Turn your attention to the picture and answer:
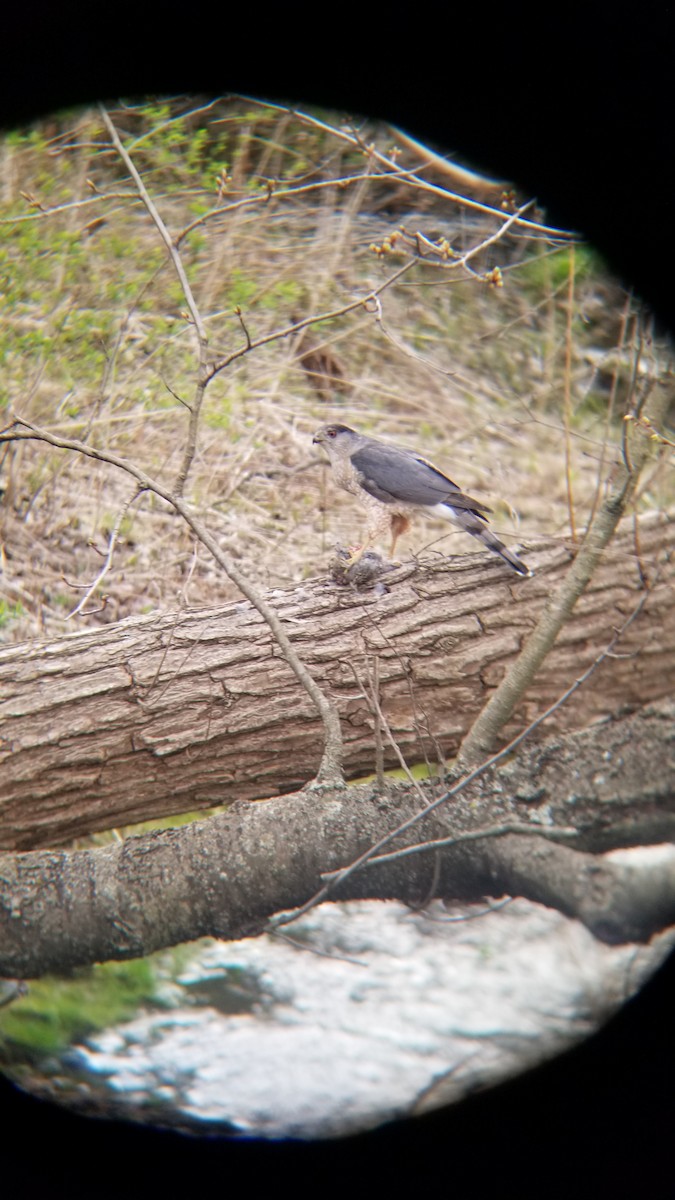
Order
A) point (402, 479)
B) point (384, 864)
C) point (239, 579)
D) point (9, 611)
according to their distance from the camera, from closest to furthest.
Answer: point (384, 864) < point (239, 579) < point (402, 479) < point (9, 611)

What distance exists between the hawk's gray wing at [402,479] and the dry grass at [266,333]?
30 mm

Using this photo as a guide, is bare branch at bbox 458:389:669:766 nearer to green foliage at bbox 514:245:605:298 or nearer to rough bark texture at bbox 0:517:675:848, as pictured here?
rough bark texture at bbox 0:517:675:848

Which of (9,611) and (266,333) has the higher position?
(266,333)

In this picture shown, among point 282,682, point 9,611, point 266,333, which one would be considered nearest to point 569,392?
point 266,333

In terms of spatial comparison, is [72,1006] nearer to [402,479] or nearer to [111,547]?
[111,547]

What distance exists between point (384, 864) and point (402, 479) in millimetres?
578

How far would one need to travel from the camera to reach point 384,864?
3.88 feet

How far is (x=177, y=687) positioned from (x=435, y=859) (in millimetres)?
492

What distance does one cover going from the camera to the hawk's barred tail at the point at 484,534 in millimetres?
1363

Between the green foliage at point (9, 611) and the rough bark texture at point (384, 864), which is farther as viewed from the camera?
the green foliage at point (9, 611)

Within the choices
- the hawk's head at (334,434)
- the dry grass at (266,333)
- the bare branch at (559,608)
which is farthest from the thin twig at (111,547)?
the bare branch at (559,608)

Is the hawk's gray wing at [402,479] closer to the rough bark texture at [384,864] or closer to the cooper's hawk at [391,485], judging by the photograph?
the cooper's hawk at [391,485]

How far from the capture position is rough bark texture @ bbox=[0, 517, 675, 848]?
1.24 m

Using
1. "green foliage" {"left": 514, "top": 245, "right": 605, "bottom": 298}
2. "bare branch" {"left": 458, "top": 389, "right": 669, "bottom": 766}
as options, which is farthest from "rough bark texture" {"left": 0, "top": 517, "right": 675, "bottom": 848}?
"green foliage" {"left": 514, "top": 245, "right": 605, "bottom": 298}
